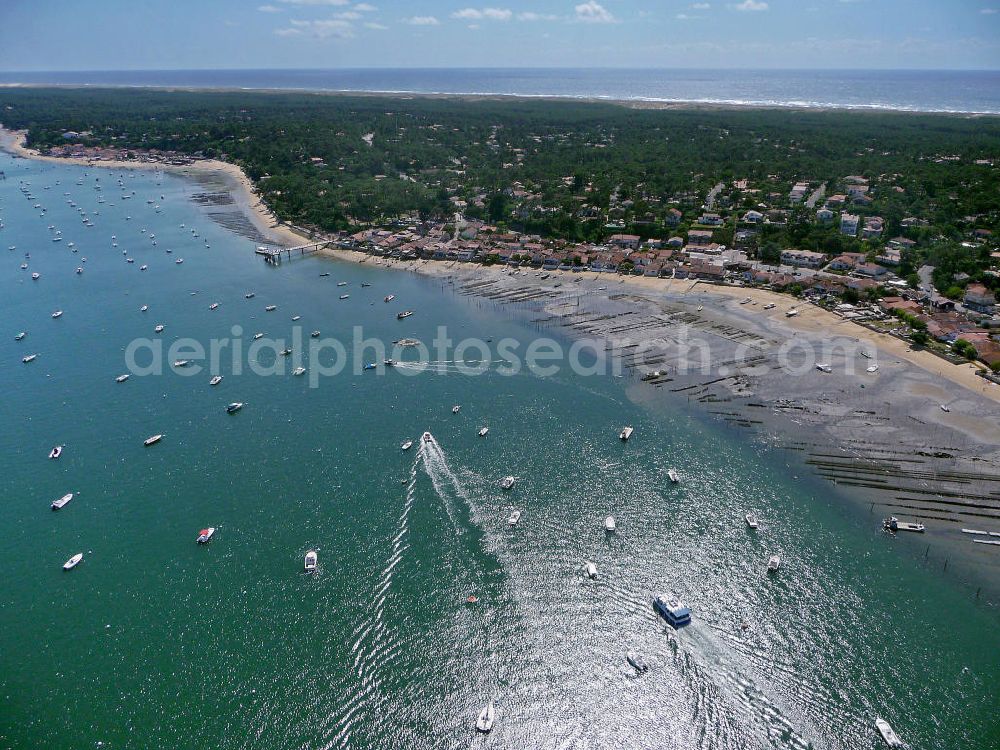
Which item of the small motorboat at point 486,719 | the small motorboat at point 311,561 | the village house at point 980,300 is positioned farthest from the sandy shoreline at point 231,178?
the village house at point 980,300

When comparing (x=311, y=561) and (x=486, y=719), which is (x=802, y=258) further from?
(x=486, y=719)

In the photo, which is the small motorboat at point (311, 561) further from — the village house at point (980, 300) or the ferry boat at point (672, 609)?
the village house at point (980, 300)

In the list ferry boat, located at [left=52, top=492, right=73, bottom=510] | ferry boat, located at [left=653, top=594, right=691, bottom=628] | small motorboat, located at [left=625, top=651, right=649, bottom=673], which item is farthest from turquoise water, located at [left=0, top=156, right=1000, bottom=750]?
ferry boat, located at [left=653, top=594, right=691, bottom=628]

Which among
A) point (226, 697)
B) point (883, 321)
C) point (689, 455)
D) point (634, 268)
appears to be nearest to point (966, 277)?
point (883, 321)

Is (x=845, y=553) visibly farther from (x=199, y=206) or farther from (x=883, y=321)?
(x=199, y=206)

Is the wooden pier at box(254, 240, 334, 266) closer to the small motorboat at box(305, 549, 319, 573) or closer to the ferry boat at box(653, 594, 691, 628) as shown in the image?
the small motorboat at box(305, 549, 319, 573)
